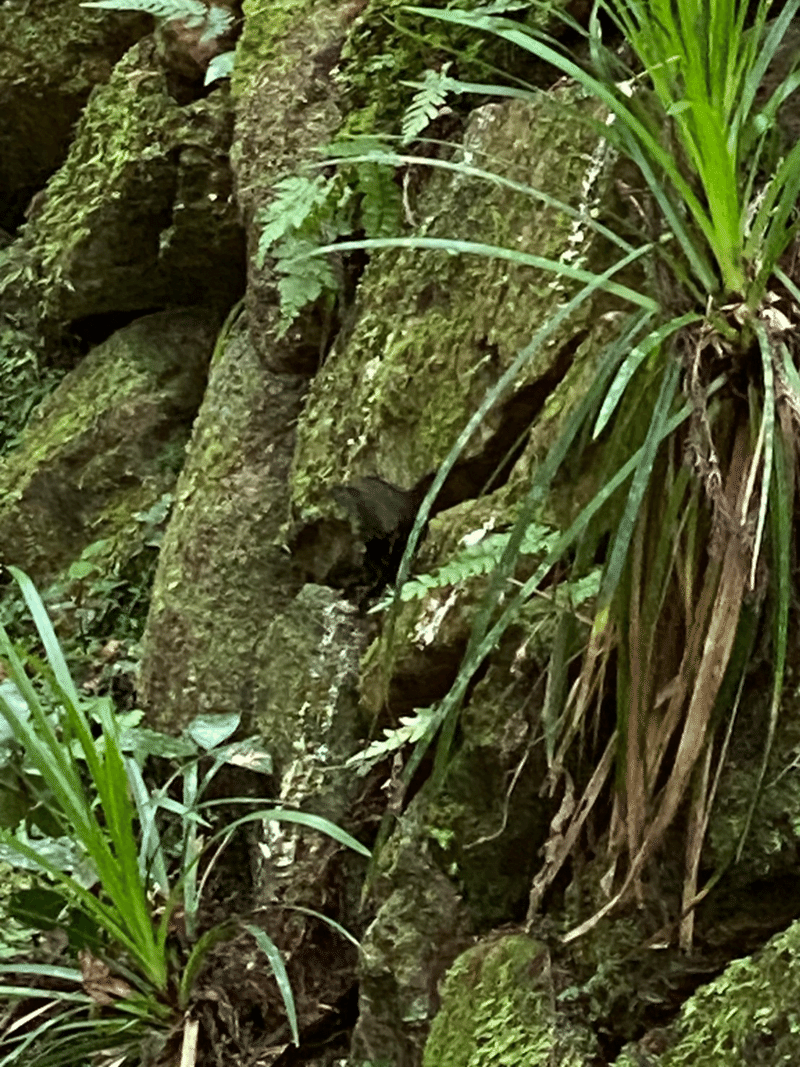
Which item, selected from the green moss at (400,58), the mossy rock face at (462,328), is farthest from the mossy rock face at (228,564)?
the green moss at (400,58)

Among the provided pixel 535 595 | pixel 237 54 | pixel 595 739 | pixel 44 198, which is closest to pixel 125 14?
pixel 44 198

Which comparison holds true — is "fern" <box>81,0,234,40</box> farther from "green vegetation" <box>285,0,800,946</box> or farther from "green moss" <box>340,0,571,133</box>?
"green vegetation" <box>285,0,800,946</box>

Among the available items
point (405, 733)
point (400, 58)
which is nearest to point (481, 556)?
point (405, 733)

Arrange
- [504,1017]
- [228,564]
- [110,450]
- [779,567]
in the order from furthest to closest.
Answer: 1. [110,450]
2. [228,564]
3. [504,1017]
4. [779,567]

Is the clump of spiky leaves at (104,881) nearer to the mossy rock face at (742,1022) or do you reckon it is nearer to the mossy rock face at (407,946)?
the mossy rock face at (407,946)

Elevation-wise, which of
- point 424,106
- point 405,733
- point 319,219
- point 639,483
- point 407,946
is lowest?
point 407,946

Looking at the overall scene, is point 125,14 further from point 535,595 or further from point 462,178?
point 535,595

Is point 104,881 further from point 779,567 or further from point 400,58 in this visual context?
point 400,58
